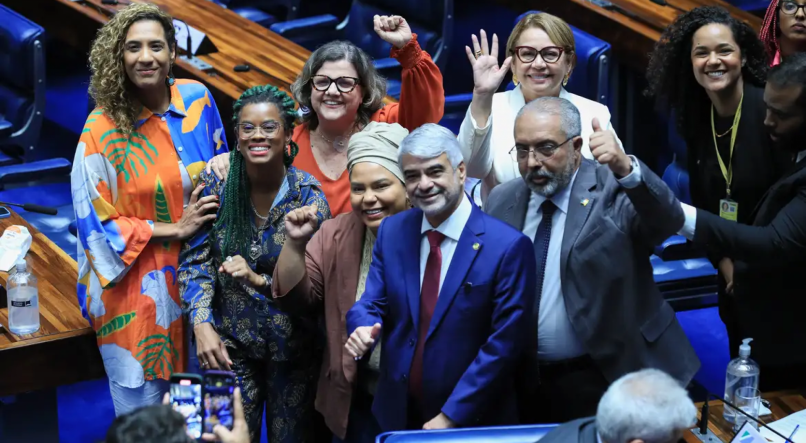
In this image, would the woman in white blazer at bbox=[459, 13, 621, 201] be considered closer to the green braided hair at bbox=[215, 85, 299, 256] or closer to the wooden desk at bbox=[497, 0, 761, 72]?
the green braided hair at bbox=[215, 85, 299, 256]

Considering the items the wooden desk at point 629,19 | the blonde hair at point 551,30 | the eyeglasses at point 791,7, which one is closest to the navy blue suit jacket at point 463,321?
the blonde hair at point 551,30

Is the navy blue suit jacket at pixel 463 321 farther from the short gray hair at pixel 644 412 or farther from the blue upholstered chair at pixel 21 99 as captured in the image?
the blue upholstered chair at pixel 21 99

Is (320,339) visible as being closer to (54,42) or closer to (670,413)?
(670,413)

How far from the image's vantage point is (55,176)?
13.9 feet

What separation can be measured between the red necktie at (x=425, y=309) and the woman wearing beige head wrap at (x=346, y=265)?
6.0 inches

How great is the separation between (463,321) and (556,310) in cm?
22

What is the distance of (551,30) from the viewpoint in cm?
274

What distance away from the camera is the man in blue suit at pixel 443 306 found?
2.24 metres

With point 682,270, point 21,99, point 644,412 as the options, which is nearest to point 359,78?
point 644,412

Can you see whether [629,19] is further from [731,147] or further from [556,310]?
[556,310]

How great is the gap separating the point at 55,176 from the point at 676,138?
2456 millimetres

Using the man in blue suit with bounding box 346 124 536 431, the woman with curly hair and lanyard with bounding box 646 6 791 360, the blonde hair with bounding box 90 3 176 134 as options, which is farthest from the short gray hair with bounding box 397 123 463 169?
the woman with curly hair and lanyard with bounding box 646 6 791 360

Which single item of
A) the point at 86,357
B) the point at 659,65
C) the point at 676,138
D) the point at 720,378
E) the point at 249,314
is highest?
the point at 659,65

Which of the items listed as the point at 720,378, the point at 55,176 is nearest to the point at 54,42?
the point at 55,176
